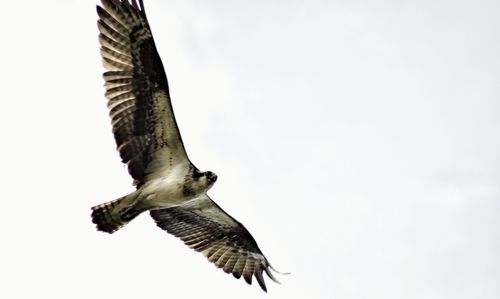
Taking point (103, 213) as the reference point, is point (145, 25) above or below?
above

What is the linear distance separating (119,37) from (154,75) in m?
0.95

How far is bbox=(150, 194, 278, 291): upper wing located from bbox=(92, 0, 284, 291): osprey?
24.8 inches

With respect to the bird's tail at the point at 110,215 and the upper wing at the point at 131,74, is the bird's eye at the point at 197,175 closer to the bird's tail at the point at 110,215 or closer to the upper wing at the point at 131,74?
the upper wing at the point at 131,74

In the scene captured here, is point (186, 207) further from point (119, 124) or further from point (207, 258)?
point (119, 124)

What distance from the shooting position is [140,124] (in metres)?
18.3

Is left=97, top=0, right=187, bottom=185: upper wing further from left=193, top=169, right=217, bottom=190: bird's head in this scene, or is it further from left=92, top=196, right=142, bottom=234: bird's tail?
left=193, top=169, right=217, bottom=190: bird's head

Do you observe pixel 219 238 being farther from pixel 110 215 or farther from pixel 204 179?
pixel 110 215

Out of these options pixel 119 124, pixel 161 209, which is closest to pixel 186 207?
pixel 161 209

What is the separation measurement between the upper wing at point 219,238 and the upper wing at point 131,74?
9.31ft

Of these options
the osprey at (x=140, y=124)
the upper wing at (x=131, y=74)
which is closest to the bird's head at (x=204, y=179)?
the osprey at (x=140, y=124)

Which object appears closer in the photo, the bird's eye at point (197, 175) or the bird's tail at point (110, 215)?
the bird's tail at point (110, 215)

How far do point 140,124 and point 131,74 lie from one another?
0.97 metres

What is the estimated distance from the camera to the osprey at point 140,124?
17984 mm

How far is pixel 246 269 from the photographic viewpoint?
21.0 metres
